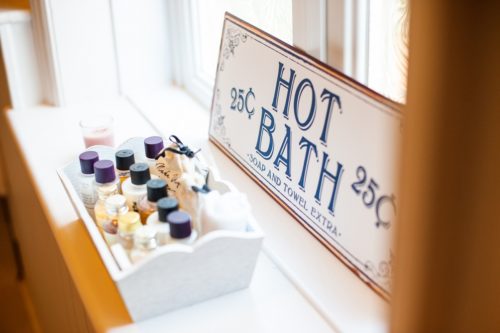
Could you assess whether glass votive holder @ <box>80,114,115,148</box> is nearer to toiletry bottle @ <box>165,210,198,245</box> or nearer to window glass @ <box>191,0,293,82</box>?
window glass @ <box>191,0,293,82</box>

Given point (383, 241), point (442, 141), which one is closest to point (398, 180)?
point (442, 141)

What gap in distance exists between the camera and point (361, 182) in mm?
922

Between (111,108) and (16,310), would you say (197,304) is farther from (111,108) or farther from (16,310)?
(16,310)

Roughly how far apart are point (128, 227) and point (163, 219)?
5cm

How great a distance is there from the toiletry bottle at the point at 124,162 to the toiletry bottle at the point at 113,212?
0.27 ft

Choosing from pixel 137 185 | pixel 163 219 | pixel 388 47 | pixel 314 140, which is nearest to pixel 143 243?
pixel 163 219

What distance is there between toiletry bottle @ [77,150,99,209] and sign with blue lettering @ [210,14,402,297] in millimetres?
272

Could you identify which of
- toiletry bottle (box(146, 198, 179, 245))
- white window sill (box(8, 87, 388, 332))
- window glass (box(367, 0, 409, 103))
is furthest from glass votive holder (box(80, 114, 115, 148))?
window glass (box(367, 0, 409, 103))

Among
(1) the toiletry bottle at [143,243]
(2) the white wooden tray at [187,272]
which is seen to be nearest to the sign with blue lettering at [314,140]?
(2) the white wooden tray at [187,272]

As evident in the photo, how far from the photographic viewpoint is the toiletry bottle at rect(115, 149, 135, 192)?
1106 millimetres

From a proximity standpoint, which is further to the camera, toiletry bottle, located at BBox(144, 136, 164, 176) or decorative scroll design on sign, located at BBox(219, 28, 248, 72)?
decorative scroll design on sign, located at BBox(219, 28, 248, 72)

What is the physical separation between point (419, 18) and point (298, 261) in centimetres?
65

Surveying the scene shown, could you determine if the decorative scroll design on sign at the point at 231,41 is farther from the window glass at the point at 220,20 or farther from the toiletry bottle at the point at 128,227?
the toiletry bottle at the point at 128,227

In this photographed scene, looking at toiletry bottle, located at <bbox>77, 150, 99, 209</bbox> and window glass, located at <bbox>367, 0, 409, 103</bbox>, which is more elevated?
window glass, located at <bbox>367, 0, 409, 103</bbox>
